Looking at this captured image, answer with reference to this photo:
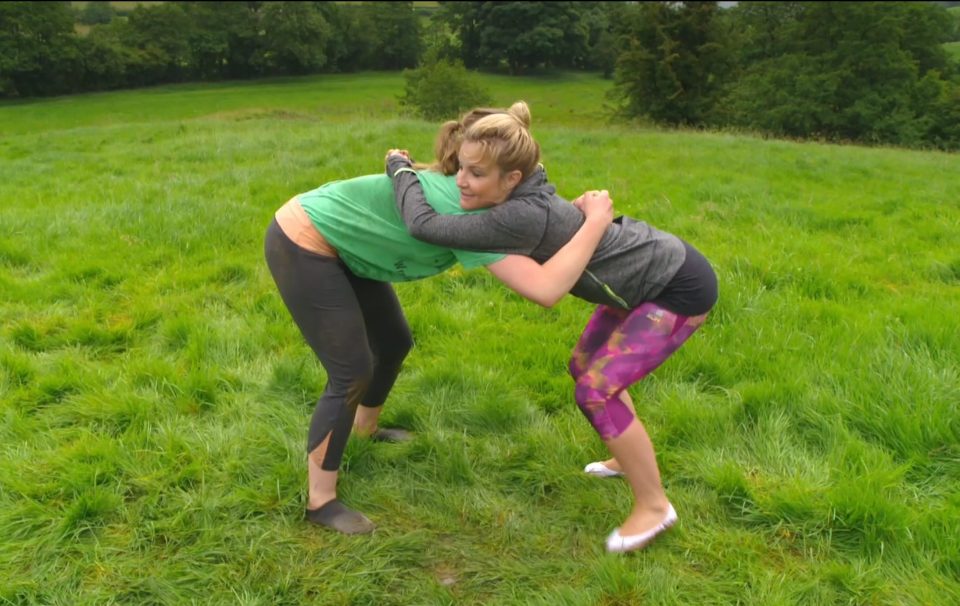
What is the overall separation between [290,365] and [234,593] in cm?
163

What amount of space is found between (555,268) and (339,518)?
1.41 meters

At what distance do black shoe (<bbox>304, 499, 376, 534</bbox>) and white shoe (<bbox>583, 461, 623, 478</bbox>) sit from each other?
1017mm

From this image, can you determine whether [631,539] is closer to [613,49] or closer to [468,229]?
[468,229]

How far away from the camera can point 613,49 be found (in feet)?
130

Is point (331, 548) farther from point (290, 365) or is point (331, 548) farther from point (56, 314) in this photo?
point (56, 314)

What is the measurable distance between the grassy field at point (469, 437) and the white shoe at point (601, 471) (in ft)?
0.18

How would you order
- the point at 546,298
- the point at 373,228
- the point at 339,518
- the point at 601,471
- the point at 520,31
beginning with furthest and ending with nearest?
the point at 520,31, the point at 601,471, the point at 339,518, the point at 373,228, the point at 546,298

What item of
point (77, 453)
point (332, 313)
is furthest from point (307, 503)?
point (77, 453)

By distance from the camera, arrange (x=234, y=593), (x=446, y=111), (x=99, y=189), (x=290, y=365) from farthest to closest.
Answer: (x=446, y=111)
(x=99, y=189)
(x=290, y=365)
(x=234, y=593)

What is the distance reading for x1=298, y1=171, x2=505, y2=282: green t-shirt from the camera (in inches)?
98.0

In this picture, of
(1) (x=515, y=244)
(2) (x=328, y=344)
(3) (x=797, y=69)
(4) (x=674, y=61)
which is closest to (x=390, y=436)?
(2) (x=328, y=344)

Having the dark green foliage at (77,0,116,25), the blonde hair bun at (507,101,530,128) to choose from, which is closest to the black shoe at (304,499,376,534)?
the blonde hair bun at (507,101,530,128)

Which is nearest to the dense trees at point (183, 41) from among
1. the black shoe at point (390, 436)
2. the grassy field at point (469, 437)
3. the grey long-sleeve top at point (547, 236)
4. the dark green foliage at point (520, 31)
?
the dark green foliage at point (520, 31)

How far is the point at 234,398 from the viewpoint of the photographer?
3631 millimetres
